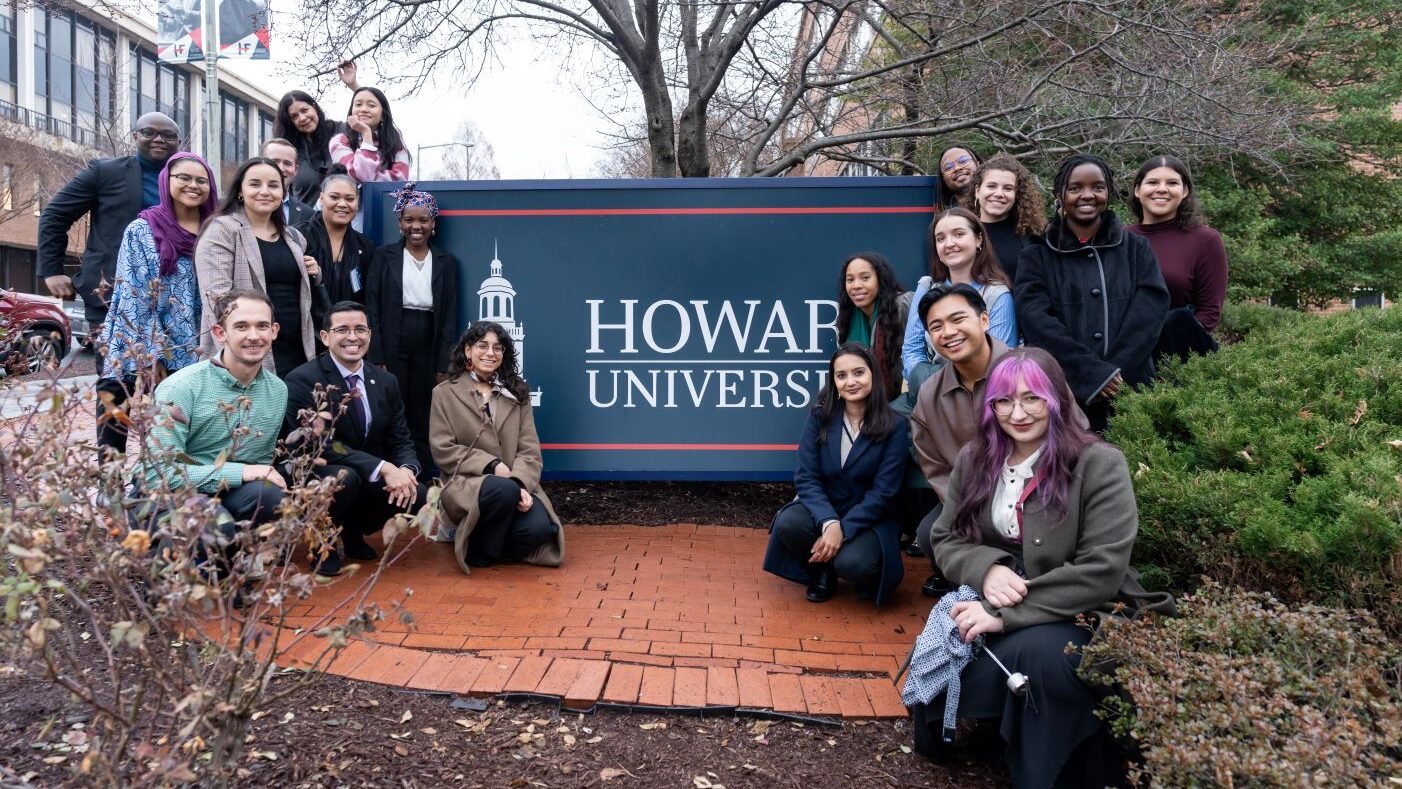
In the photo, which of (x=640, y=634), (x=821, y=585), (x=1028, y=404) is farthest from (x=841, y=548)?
(x=1028, y=404)

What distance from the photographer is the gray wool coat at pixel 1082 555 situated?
2.52m

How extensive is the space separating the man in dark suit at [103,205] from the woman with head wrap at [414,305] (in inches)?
44.8

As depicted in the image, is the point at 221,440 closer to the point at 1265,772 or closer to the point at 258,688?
the point at 258,688

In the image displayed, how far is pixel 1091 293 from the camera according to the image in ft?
12.6

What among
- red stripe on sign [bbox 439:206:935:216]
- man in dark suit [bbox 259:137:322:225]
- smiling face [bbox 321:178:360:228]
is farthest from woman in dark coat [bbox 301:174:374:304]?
red stripe on sign [bbox 439:206:935:216]

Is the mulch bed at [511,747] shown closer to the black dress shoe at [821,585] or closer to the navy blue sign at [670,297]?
the black dress shoe at [821,585]

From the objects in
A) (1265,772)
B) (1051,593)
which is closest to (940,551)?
(1051,593)

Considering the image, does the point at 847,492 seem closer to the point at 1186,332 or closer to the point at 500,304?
the point at 1186,332

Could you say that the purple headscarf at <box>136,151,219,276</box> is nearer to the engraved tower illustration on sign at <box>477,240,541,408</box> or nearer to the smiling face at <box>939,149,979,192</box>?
the engraved tower illustration on sign at <box>477,240,541,408</box>

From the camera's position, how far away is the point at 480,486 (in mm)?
4250

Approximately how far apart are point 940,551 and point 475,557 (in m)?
2.43

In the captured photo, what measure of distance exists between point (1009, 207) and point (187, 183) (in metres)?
3.83

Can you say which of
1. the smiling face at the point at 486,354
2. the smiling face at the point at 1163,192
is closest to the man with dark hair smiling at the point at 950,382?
the smiling face at the point at 1163,192

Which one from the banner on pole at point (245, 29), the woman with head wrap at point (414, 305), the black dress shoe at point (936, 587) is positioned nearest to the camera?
the black dress shoe at point (936, 587)
